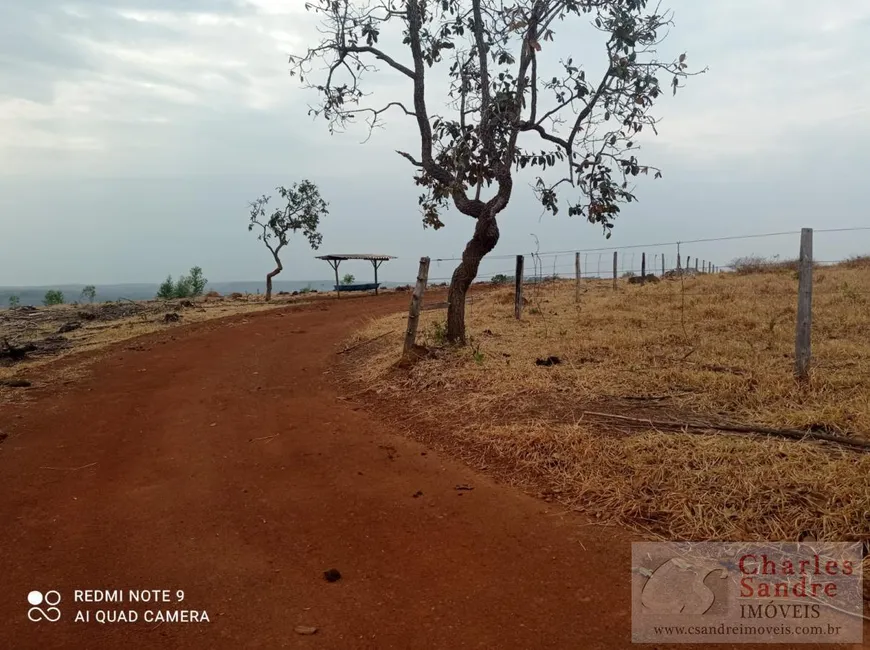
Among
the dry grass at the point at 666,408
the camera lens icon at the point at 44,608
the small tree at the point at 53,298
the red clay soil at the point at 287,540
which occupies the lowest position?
the camera lens icon at the point at 44,608

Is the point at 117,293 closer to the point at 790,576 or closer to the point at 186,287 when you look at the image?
the point at 186,287

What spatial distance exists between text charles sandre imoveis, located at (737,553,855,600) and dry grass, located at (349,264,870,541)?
214 mm

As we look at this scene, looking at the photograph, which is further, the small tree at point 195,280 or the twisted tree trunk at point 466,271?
the small tree at point 195,280

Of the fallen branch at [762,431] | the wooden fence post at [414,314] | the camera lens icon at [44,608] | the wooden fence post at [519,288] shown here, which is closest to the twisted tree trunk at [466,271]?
the wooden fence post at [414,314]

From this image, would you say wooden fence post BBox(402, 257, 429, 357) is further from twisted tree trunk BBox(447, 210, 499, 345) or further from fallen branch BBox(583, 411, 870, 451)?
fallen branch BBox(583, 411, 870, 451)

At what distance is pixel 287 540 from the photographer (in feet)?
12.6

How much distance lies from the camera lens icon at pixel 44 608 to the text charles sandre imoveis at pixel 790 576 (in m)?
3.69

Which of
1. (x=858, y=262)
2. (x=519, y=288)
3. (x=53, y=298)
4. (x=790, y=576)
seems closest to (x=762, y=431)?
(x=790, y=576)

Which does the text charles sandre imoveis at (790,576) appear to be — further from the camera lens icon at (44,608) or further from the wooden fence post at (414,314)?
the wooden fence post at (414,314)

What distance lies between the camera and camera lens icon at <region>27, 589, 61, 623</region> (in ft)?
10.1

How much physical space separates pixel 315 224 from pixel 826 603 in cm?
2526

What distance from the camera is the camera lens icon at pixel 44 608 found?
309 centimetres

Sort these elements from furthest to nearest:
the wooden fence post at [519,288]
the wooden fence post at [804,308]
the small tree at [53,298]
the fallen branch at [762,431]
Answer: the small tree at [53,298], the wooden fence post at [519,288], the wooden fence post at [804,308], the fallen branch at [762,431]

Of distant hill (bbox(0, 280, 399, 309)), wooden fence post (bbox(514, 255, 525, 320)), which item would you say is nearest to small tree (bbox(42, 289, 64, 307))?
distant hill (bbox(0, 280, 399, 309))
